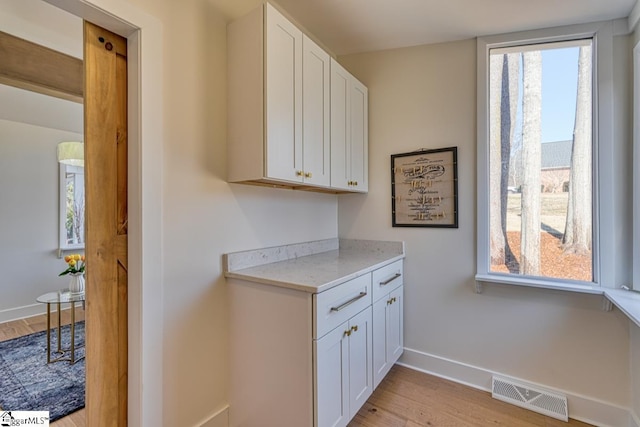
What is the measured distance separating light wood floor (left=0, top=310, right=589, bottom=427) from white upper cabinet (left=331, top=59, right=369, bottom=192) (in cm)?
149

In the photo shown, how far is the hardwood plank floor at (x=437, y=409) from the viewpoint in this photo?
1.71m

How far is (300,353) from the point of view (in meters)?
1.33

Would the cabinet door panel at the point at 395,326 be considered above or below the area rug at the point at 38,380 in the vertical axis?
above

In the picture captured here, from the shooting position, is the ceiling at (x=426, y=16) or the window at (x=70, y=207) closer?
the ceiling at (x=426, y=16)

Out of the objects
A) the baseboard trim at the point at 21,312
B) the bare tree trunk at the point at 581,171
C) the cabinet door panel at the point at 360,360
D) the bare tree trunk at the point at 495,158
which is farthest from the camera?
the baseboard trim at the point at 21,312

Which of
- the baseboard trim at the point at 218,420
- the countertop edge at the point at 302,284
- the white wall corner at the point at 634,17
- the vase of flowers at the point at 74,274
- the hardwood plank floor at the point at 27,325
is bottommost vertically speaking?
the hardwood plank floor at the point at 27,325

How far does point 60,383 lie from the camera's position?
2.02m

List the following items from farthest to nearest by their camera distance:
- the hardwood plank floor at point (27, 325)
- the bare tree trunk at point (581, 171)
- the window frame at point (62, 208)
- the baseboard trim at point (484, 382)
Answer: the window frame at point (62, 208), the hardwood plank floor at point (27, 325), the bare tree trunk at point (581, 171), the baseboard trim at point (484, 382)

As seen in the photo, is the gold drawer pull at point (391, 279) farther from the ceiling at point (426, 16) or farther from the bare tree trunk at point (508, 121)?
the ceiling at point (426, 16)

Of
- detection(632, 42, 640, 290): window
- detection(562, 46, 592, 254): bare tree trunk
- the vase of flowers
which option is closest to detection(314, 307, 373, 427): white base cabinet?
detection(562, 46, 592, 254): bare tree trunk

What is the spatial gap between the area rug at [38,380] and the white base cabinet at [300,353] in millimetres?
1197

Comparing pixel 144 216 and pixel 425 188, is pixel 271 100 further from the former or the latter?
pixel 425 188

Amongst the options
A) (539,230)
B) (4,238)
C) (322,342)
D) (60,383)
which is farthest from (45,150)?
(539,230)

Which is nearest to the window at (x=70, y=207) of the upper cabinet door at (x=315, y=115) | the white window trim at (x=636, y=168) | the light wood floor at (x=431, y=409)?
the light wood floor at (x=431, y=409)
